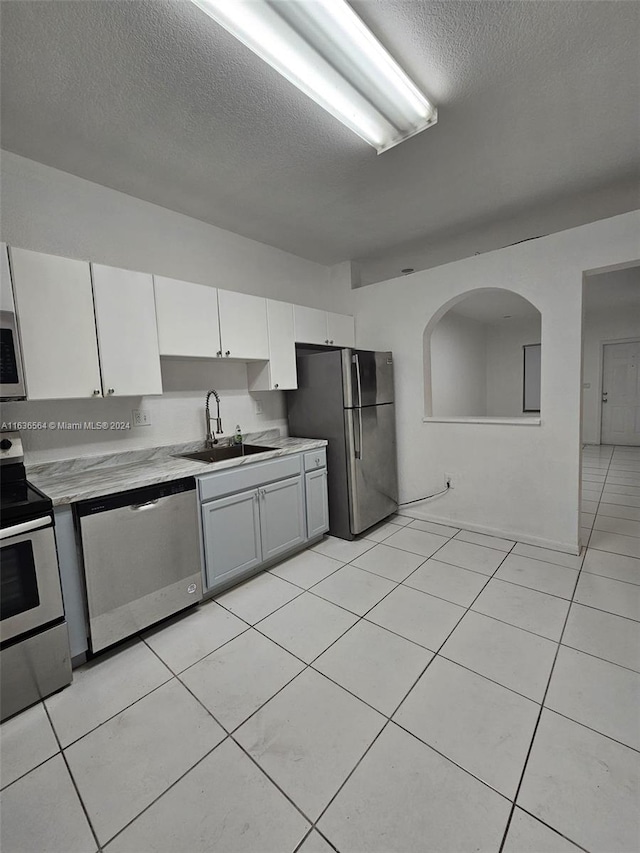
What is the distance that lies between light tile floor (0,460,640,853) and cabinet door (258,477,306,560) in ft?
1.23

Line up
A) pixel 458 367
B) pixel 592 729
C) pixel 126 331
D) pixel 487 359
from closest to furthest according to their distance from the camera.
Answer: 1. pixel 592 729
2. pixel 126 331
3. pixel 458 367
4. pixel 487 359

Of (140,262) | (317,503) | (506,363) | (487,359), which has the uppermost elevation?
(140,262)

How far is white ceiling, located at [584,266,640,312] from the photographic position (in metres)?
4.49

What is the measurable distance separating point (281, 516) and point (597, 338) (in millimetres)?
7258

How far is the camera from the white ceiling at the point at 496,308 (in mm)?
5074

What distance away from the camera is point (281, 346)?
313cm

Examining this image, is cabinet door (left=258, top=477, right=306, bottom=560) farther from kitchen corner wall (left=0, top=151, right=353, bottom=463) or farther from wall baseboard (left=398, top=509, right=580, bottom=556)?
wall baseboard (left=398, top=509, right=580, bottom=556)

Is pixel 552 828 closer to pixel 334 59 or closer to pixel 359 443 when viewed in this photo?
pixel 359 443

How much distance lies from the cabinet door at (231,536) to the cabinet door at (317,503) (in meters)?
0.54

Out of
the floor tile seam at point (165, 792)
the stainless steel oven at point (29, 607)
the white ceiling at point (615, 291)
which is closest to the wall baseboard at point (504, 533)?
the floor tile seam at point (165, 792)

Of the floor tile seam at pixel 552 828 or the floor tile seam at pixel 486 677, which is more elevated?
the floor tile seam at pixel 486 677

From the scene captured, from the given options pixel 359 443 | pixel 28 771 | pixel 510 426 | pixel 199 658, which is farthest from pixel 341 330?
pixel 28 771

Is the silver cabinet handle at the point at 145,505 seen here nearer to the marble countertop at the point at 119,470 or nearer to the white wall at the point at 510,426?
the marble countertop at the point at 119,470

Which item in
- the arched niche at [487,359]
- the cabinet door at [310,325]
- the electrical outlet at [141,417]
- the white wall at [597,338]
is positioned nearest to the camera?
the electrical outlet at [141,417]
